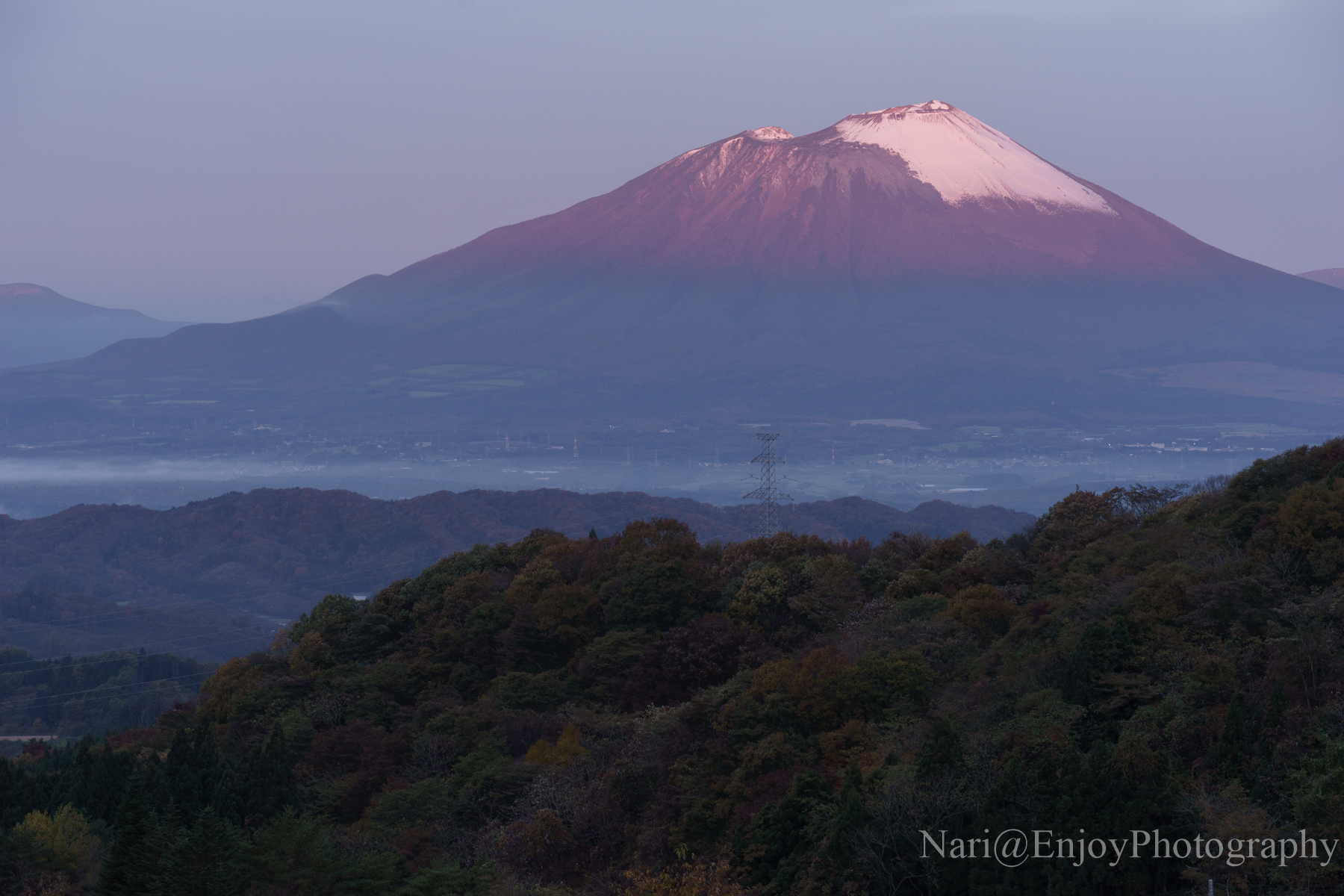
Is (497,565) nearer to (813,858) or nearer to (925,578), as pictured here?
(925,578)

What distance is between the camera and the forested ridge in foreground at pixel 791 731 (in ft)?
57.7

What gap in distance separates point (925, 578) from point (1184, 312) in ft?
585

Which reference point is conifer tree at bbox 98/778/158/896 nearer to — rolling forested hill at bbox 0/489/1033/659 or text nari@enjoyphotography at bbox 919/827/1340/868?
text nari@enjoyphotography at bbox 919/827/1340/868

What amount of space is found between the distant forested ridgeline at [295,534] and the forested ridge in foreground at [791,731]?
68.0 metres

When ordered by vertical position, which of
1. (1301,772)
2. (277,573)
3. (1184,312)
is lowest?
(277,573)

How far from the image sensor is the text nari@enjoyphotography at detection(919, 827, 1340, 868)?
49.8 feet

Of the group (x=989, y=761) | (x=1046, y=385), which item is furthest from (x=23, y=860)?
(x=1046, y=385)

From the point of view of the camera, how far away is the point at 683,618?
3584 centimetres

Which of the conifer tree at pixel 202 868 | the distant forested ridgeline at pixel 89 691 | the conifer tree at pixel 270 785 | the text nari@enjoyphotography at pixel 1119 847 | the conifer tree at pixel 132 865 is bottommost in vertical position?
the distant forested ridgeline at pixel 89 691

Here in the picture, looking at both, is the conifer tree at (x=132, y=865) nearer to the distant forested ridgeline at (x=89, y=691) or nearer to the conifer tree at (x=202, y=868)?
the conifer tree at (x=202, y=868)

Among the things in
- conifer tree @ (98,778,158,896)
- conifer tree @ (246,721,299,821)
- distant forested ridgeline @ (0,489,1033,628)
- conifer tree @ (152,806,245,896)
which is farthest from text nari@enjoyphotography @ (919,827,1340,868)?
distant forested ridgeline @ (0,489,1033,628)

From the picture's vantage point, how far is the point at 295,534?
127 m

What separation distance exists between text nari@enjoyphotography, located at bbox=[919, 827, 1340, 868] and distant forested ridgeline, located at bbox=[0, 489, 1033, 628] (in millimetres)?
85523

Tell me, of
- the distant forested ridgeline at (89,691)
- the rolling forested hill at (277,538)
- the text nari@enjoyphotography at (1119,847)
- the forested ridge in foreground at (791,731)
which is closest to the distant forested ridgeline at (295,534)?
the rolling forested hill at (277,538)
